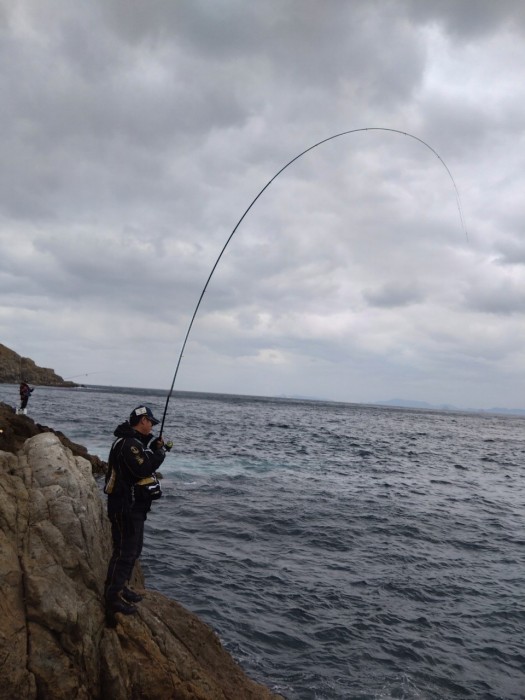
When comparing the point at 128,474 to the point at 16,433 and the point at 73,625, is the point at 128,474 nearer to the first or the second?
the point at 73,625

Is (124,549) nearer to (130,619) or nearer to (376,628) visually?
(130,619)

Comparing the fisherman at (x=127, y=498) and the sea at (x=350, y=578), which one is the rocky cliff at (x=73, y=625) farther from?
the sea at (x=350, y=578)

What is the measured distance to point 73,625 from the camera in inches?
204

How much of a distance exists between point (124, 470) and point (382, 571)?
27.2 feet

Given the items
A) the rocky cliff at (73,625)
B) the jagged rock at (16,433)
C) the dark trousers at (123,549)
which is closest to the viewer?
the rocky cliff at (73,625)

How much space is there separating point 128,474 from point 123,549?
893mm

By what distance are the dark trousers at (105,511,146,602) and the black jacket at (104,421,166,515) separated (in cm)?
11

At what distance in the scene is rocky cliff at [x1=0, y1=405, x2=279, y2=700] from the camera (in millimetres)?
4883

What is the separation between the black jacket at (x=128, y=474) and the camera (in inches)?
232

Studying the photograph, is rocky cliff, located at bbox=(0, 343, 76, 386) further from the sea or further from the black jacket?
the black jacket

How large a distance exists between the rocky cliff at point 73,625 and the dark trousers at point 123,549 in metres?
0.25

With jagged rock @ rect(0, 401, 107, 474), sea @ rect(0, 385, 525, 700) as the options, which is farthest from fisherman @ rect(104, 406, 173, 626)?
jagged rock @ rect(0, 401, 107, 474)

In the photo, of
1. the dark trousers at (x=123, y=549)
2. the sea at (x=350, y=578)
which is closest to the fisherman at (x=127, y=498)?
the dark trousers at (x=123, y=549)

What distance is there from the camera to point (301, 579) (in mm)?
10922
